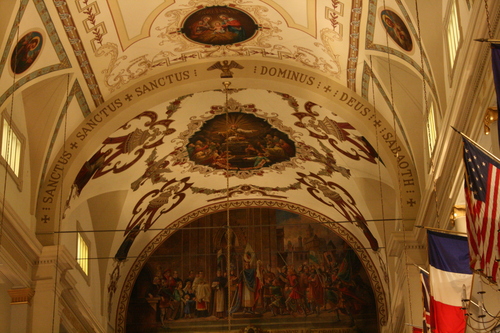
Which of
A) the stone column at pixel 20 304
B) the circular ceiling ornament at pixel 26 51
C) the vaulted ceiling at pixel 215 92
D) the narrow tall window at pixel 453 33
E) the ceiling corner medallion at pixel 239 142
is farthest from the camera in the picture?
the ceiling corner medallion at pixel 239 142

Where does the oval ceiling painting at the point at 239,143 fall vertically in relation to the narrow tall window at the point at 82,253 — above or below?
above

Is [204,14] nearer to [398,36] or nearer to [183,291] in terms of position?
[398,36]

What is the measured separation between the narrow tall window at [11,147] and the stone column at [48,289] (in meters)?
1.84

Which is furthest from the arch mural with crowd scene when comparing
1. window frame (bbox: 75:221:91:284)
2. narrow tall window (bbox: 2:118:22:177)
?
narrow tall window (bbox: 2:118:22:177)

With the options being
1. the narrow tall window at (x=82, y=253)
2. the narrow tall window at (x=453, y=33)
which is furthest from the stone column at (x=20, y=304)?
the narrow tall window at (x=453, y=33)

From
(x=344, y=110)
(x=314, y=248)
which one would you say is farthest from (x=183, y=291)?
(x=344, y=110)

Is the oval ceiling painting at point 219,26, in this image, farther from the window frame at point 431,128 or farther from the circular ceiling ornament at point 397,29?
the window frame at point 431,128

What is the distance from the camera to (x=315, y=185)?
25.3 metres

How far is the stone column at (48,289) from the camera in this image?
59.6ft

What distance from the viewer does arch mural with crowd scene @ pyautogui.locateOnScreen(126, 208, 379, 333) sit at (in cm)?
2612

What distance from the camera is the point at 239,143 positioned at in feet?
78.1

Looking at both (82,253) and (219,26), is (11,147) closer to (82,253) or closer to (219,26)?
A: (219,26)

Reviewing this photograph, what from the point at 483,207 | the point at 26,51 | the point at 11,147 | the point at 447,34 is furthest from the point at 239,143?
the point at 483,207

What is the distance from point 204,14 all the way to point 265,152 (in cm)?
677
